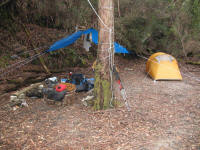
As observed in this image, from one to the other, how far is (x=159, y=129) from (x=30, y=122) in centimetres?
227

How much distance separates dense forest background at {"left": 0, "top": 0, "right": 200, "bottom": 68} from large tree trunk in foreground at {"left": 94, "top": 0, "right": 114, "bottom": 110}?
3409 millimetres

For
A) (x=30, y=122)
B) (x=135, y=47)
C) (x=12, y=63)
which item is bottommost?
(x=30, y=122)

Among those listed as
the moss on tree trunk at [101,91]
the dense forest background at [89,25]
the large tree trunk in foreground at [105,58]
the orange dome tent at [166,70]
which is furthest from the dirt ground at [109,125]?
the dense forest background at [89,25]

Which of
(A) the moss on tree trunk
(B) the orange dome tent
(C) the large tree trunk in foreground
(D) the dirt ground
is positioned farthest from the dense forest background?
(A) the moss on tree trunk

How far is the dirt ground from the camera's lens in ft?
8.02

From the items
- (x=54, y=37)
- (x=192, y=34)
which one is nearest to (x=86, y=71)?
(x=54, y=37)

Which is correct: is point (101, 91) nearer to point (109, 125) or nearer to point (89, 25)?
point (109, 125)

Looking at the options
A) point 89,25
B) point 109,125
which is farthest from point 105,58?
point 89,25

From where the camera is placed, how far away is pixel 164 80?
5.64 m

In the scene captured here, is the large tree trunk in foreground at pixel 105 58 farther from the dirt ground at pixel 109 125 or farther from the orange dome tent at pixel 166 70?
the orange dome tent at pixel 166 70

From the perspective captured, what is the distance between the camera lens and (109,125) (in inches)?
114

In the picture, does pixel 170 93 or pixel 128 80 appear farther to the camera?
A: pixel 128 80

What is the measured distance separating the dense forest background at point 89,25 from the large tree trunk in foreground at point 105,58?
3.41 m

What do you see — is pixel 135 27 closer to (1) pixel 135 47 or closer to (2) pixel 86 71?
(1) pixel 135 47
